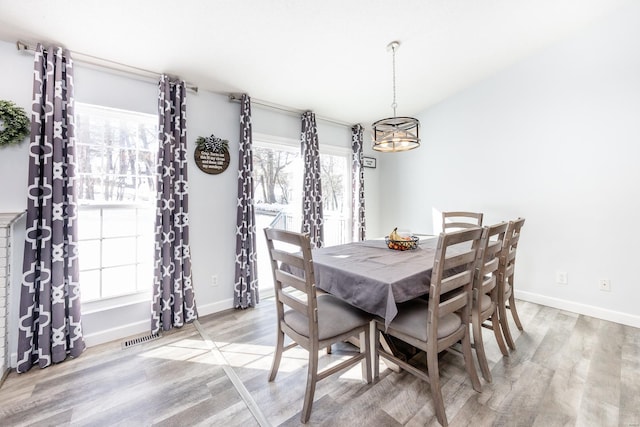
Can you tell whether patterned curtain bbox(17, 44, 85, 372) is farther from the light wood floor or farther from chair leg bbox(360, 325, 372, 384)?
chair leg bbox(360, 325, 372, 384)

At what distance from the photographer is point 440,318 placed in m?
1.63

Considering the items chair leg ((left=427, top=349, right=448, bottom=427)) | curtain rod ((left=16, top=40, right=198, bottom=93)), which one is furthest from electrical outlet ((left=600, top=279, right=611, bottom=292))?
curtain rod ((left=16, top=40, right=198, bottom=93))

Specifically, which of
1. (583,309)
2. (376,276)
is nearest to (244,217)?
(376,276)

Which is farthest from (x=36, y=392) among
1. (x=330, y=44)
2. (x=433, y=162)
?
(x=433, y=162)

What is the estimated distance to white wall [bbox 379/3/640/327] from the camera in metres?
2.59

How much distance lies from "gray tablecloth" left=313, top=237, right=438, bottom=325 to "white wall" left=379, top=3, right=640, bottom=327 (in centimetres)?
194

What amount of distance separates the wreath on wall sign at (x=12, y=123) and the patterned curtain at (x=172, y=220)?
34.7 inches

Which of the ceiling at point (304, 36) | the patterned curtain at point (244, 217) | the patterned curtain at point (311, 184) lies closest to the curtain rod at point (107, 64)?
the ceiling at point (304, 36)

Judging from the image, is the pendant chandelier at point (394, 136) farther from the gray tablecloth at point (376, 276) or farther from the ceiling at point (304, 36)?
the gray tablecloth at point (376, 276)

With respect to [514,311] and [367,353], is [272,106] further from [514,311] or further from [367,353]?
[514,311]

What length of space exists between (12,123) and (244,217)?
1.92 metres

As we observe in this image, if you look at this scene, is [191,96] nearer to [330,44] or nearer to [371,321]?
[330,44]

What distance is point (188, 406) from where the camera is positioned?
163 centimetres

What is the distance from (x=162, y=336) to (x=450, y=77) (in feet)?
14.5
